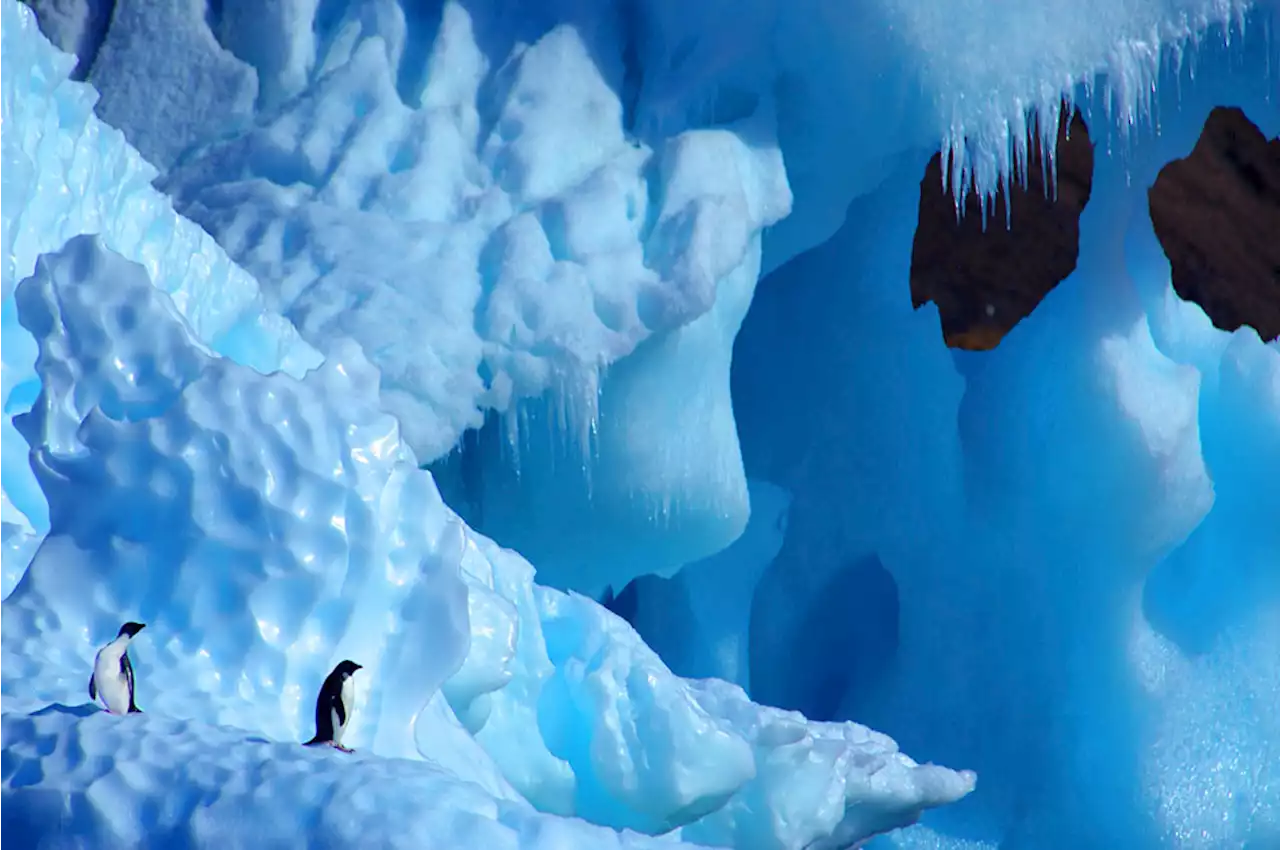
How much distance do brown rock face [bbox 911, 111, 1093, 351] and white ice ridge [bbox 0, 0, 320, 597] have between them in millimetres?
4919

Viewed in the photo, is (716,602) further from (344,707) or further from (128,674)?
(128,674)

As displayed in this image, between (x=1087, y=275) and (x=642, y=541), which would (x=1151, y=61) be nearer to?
(x=1087, y=275)

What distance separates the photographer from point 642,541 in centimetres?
521

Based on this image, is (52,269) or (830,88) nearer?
(52,269)

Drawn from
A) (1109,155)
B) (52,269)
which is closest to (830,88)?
(1109,155)

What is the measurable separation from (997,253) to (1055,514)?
261cm

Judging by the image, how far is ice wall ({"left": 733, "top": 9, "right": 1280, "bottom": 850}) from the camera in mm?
5715

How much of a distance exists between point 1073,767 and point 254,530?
4.19m

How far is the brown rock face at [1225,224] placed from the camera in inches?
320

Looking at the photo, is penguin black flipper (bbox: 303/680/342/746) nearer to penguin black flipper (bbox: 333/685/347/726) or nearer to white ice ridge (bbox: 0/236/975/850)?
penguin black flipper (bbox: 333/685/347/726)

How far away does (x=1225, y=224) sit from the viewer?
8.25 meters

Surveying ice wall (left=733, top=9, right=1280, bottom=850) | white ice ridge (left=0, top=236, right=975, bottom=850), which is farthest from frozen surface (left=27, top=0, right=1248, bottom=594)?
white ice ridge (left=0, top=236, right=975, bottom=850)

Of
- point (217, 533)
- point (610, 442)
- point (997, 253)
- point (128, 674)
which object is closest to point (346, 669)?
point (128, 674)

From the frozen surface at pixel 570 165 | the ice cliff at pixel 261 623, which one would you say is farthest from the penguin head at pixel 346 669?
the frozen surface at pixel 570 165
